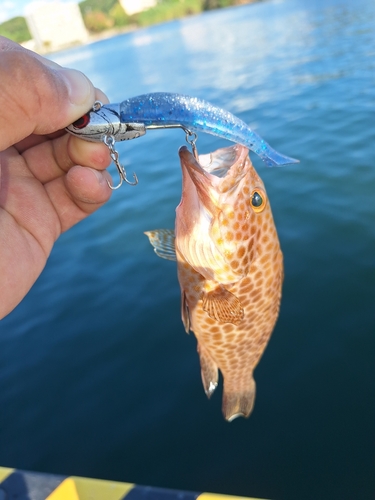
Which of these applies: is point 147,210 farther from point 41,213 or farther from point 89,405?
point 41,213

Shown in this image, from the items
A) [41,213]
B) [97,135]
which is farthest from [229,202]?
[41,213]

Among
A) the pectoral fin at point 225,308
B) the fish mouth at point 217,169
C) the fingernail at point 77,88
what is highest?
the fingernail at point 77,88

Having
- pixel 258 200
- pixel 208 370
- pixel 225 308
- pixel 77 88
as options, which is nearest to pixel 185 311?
pixel 225 308

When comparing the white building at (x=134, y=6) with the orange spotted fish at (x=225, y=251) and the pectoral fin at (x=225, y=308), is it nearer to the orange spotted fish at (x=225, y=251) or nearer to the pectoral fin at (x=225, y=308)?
the orange spotted fish at (x=225, y=251)

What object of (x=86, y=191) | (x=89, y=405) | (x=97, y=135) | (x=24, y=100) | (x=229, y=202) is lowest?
(x=89, y=405)

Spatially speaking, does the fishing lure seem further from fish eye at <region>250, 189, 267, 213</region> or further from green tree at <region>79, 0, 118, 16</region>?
green tree at <region>79, 0, 118, 16</region>

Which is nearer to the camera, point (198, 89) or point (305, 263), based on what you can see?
point (305, 263)

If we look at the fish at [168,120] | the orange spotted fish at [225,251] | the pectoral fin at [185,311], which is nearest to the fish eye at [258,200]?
the orange spotted fish at [225,251]
